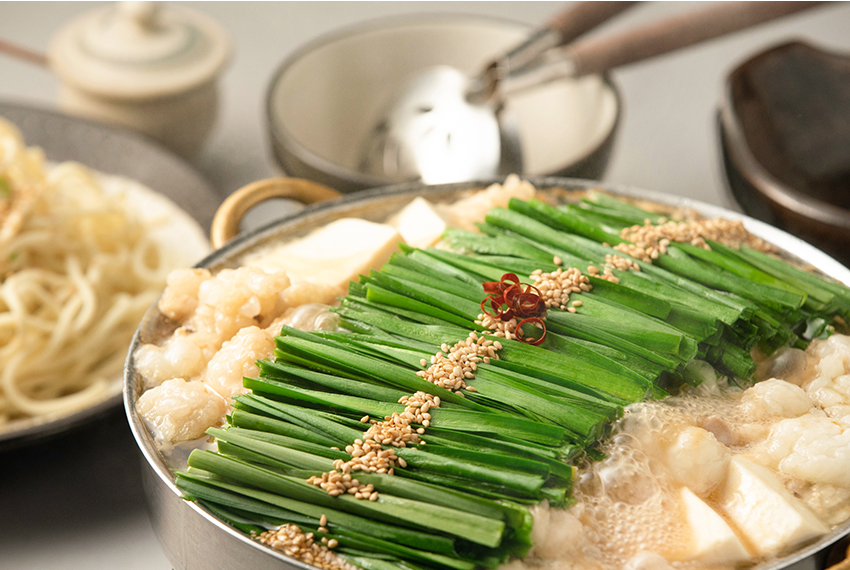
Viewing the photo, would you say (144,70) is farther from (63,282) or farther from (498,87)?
(498,87)

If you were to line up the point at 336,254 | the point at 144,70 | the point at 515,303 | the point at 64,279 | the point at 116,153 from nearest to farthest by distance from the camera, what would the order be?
the point at 515,303 → the point at 336,254 → the point at 64,279 → the point at 116,153 → the point at 144,70

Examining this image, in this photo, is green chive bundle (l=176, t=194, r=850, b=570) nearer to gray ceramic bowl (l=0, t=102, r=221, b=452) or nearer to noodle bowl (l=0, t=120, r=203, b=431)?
noodle bowl (l=0, t=120, r=203, b=431)

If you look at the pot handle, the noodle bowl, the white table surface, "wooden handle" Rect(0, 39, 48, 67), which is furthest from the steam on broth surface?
"wooden handle" Rect(0, 39, 48, 67)

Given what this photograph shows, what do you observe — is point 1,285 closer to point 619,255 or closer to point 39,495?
point 39,495

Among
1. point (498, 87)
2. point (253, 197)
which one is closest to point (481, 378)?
point (253, 197)

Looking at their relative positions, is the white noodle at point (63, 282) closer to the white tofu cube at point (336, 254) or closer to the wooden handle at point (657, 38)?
the white tofu cube at point (336, 254)

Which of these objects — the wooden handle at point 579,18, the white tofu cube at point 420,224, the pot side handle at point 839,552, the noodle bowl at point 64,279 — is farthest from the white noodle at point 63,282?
the pot side handle at point 839,552
